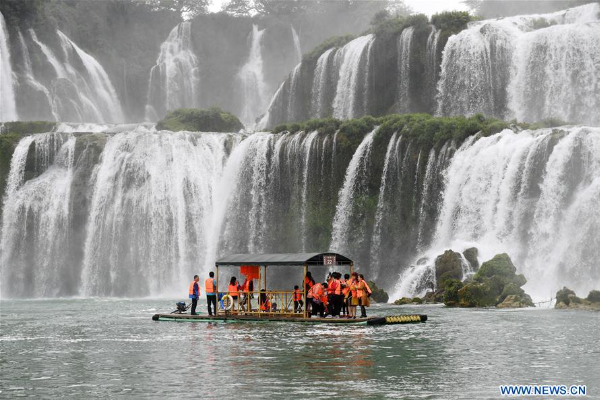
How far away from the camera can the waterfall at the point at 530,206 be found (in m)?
46.5

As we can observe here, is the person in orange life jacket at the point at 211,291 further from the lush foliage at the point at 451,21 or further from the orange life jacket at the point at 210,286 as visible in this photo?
the lush foliage at the point at 451,21

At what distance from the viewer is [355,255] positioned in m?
59.6

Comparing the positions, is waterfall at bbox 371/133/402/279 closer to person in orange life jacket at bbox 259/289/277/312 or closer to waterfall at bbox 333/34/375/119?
waterfall at bbox 333/34/375/119

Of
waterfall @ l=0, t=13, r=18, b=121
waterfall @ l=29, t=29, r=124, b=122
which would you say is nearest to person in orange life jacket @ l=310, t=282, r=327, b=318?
waterfall @ l=0, t=13, r=18, b=121

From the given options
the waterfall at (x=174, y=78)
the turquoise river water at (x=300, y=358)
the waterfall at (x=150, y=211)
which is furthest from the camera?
the waterfall at (x=174, y=78)

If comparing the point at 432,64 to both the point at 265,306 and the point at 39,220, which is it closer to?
the point at 39,220

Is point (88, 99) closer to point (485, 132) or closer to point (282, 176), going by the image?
point (282, 176)

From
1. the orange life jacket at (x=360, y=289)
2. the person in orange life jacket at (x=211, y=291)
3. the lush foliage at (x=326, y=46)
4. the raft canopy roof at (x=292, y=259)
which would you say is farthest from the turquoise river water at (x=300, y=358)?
the lush foliage at (x=326, y=46)

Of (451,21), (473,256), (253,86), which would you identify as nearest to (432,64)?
(451,21)

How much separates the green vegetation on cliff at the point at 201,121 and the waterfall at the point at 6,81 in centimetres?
1651

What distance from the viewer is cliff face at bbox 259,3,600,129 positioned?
213ft

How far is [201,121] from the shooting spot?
82.6m

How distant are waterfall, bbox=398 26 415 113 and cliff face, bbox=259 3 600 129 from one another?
0.08 m

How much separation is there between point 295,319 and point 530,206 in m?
19.6
